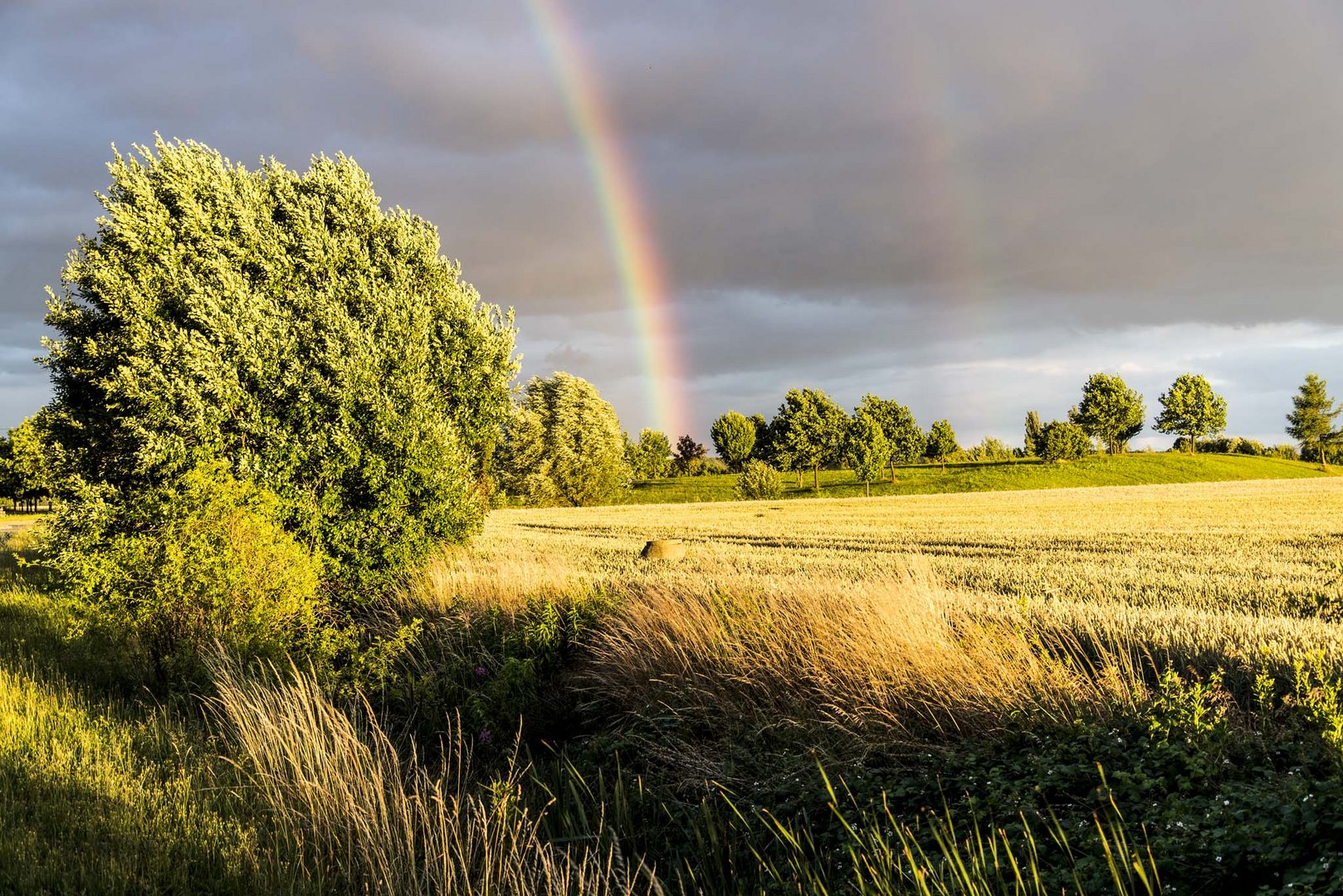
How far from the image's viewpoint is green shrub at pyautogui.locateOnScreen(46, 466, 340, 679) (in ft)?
35.0

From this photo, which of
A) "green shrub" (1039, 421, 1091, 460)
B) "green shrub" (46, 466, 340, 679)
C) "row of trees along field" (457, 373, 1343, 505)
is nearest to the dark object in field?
"green shrub" (46, 466, 340, 679)

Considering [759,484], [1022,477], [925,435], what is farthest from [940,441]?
[759,484]

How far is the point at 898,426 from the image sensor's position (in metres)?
79.8

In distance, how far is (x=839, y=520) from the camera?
3306cm

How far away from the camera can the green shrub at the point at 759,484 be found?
58.0m

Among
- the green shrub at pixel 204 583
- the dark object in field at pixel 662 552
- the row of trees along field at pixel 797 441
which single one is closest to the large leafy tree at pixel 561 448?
the row of trees along field at pixel 797 441

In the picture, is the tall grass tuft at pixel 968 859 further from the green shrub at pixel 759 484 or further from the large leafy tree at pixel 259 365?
the green shrub at pixel 759 484

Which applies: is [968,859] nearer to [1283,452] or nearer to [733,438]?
[733,438]

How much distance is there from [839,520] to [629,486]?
1443 inches

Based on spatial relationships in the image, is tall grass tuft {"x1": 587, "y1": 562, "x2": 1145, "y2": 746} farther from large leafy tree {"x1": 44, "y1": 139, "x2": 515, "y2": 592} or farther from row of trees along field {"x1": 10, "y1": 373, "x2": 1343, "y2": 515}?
row of trees along field {"x1": 10, "y1": 373, "x2": 1343, "y2": 515}

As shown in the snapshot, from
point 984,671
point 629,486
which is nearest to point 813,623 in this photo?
point 984,671

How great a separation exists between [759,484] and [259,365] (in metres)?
47.1

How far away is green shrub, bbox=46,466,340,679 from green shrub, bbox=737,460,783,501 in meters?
47.4

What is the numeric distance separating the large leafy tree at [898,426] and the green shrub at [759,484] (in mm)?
22640
